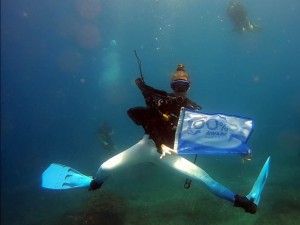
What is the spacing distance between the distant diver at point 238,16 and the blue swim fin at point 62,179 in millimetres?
16217

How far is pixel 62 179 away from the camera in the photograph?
22.5 feet

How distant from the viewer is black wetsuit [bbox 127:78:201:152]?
18.0ft

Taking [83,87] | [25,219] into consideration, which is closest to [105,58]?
[83,87]

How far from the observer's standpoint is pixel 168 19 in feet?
403

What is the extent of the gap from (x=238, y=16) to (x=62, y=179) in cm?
1720

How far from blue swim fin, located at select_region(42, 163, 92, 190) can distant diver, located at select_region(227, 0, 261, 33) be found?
53.2 feet

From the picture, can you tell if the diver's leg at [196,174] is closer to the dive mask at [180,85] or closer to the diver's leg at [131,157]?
the diver's leg at [131,157]

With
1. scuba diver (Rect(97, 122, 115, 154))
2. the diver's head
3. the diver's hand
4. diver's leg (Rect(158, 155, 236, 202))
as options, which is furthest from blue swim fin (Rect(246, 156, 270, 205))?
scuba diver (Rect(97, 122, 115, 154))

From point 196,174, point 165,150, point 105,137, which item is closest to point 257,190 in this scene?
point 196,174

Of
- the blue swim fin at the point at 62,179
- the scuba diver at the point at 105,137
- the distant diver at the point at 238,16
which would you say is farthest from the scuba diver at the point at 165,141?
the distant diver at the point at 238,16

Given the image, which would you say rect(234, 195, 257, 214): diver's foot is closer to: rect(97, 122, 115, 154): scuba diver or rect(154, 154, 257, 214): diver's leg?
rect(154, 154, 257, 214): diver's leg

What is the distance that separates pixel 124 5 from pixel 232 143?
326 ft

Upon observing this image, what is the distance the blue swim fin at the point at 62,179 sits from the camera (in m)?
6.61

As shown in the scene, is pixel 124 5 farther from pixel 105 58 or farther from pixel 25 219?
pixel 25 219
